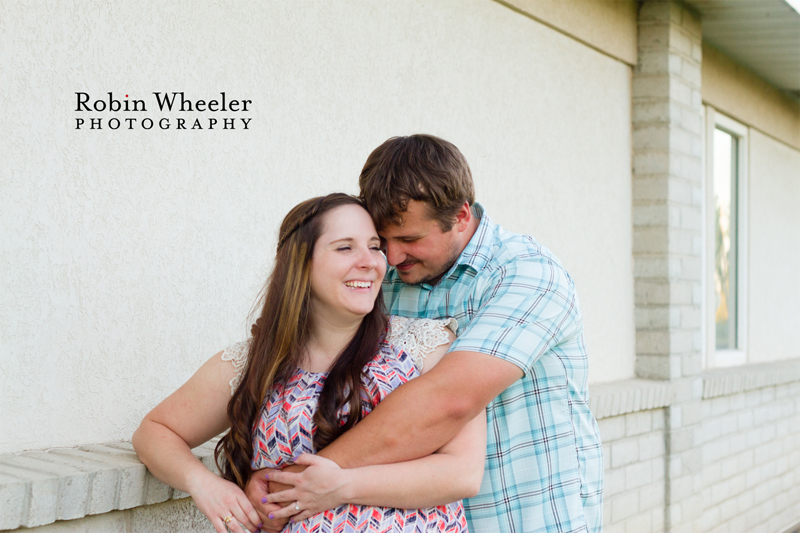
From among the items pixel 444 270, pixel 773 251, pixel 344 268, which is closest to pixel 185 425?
pixel 344 268

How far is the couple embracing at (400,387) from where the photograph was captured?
77.5 inches

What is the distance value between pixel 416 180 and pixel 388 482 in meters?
0.87

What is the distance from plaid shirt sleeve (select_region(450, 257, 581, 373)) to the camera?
2037 millimetres

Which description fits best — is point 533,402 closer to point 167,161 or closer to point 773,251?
point 167,161

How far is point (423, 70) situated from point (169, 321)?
1.85m

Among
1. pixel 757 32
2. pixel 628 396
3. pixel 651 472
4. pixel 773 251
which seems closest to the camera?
pixel 628 396

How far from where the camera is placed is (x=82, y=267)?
2580mm

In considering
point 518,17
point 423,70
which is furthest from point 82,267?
point 518,17

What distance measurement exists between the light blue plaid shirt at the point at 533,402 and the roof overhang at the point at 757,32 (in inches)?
161

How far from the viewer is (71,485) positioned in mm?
2162

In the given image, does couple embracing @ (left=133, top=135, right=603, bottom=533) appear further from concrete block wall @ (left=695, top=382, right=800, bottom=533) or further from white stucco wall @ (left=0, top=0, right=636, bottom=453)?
concrete block wall @ (left=695, top=382, right=800, bottom=533)

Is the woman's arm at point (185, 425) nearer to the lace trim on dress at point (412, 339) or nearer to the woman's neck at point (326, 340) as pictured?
the lace trim on dress at point (412, 339)

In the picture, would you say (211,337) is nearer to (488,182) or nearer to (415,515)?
(415,515)

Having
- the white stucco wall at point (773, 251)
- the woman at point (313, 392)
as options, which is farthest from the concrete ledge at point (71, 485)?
the white stucco wall at point (773, 251)
